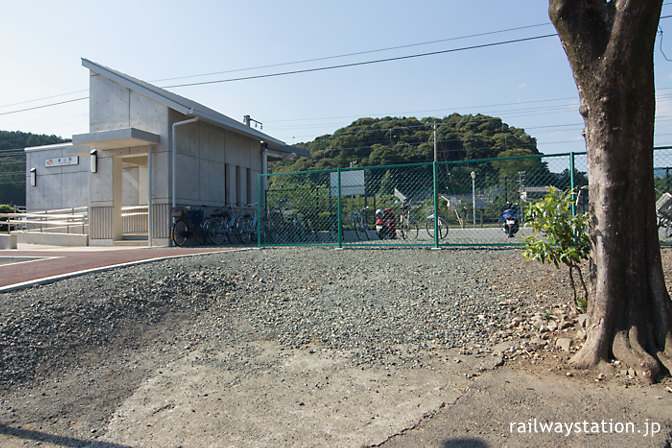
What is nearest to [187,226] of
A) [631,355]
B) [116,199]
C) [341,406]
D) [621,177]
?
[116,199]

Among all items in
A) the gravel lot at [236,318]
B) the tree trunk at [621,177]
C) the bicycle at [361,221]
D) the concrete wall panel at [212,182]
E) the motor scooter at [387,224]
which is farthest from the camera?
the concrete wall panel at [212,182]

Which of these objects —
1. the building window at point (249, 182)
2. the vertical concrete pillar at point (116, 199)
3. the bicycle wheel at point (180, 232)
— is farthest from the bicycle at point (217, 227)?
the vertical concrete pillar at point (116, 199)

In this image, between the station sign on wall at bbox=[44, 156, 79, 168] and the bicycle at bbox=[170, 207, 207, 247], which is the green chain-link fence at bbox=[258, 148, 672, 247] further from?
the station sign on wall at bbox=[44, 156, 79, 168]

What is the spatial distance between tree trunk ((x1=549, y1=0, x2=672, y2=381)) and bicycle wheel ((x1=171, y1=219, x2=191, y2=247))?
36.9ft

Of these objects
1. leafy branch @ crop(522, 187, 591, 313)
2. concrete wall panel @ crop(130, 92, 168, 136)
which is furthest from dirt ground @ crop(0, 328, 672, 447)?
concrete wall panel @ crop(130, 92, 168, 136)

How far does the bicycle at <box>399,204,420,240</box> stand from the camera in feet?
33.2

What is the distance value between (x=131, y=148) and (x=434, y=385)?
1283 cm

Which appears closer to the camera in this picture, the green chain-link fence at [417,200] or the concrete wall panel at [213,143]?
the green chain-link fence at [417,200]

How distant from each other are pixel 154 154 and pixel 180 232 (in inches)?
96.8

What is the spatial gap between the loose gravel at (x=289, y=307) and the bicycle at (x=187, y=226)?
6009 mm

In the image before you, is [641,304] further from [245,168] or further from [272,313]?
[245,168]

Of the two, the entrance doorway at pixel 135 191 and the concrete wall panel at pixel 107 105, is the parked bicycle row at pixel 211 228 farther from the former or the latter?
the entrance doorway at pixel 135 191

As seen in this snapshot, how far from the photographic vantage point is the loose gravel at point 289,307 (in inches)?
162

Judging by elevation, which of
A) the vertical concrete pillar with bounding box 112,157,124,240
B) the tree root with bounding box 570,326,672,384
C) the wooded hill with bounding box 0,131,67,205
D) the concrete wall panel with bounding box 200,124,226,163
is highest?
the wooded hill with bounding box 0,131,67,205
